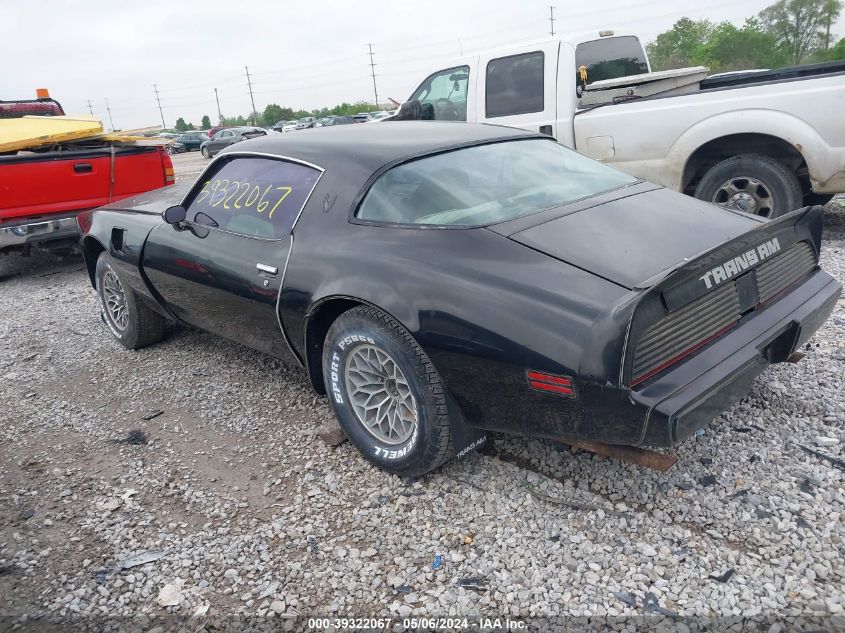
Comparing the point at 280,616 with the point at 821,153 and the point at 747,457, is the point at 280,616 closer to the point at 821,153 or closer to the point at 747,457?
the point at 747,457

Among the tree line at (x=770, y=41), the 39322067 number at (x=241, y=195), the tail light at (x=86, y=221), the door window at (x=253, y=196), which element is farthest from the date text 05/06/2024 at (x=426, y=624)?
the tree line at (x=770, y=41)

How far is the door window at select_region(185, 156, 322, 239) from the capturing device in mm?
3145

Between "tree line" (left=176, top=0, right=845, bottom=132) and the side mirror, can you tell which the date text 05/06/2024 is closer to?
the side mirror

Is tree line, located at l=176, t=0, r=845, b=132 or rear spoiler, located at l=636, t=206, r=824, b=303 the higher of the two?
tree line, located at l=176, t=0, r=845, b=132

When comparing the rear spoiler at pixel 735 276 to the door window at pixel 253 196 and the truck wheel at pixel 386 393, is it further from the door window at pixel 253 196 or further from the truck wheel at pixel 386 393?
the door window at pixel 253 196

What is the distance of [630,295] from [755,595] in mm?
987

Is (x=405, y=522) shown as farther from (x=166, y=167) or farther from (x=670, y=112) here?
(x=166, y=167)

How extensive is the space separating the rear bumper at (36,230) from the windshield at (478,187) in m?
4.76

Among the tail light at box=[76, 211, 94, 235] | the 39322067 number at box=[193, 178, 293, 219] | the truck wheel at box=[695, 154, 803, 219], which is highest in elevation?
the 39322067 number at box=[193, 178, 293, 219]

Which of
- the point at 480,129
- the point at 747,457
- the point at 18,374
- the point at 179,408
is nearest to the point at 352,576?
the point at 747,457

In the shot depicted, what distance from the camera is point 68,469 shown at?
124 inches

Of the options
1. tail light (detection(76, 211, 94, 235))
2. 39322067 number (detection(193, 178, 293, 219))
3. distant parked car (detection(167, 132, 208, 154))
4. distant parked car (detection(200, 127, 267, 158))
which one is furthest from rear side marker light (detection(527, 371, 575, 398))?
distant parked car (detection(167, 132, 208, 154))

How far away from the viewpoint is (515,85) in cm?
631

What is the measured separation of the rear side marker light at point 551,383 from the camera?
6.89 ft
